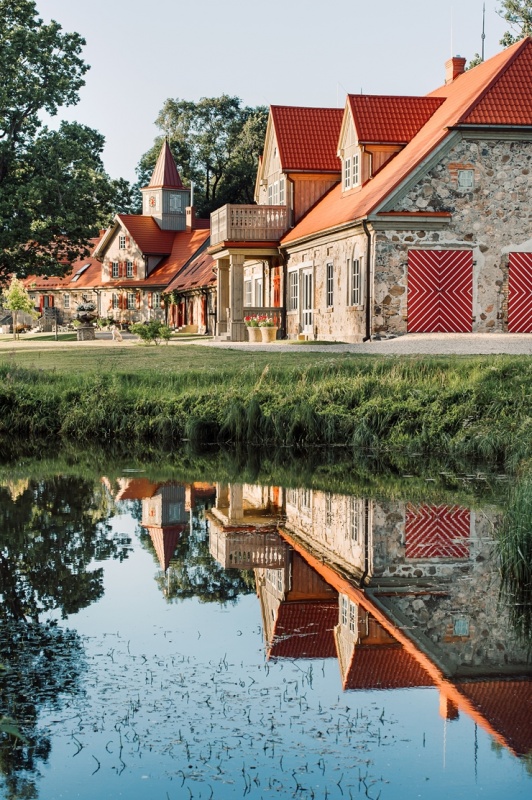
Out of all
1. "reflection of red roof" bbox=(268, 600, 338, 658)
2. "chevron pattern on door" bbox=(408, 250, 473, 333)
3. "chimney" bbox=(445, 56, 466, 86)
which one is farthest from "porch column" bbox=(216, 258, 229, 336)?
"reflection of red roof" bbox=(268, 600, 338, 658)

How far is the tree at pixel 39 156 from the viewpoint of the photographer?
39812mm

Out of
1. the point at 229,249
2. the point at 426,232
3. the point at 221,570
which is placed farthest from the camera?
the point at 229,249

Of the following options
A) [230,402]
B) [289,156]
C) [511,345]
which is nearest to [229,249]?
[289,156]

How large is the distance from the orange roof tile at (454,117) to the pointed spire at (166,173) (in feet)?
108

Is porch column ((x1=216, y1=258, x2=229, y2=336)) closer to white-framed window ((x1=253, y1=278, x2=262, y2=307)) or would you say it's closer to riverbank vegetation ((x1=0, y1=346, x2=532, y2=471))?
white-framed window ((x1=253, y1=278, x2=262, y2=307))

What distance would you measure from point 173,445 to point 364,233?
9.77 metres

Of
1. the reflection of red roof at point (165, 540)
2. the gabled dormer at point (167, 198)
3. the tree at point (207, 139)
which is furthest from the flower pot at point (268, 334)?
the tree at point (207, 139)

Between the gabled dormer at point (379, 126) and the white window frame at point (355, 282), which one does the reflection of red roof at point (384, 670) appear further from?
the gabled dormer at point (379, 126)

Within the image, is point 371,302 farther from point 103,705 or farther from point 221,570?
point 103,705

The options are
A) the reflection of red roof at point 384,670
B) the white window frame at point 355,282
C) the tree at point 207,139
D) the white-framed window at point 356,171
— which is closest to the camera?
the reflection of red roof at point 384,670

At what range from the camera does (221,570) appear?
32.8 ft

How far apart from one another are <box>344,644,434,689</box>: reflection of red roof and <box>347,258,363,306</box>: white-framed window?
1972 centimetres

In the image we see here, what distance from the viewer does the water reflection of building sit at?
681 centimetres

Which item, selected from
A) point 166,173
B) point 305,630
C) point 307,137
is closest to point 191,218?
point 166,173
